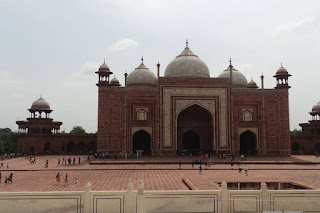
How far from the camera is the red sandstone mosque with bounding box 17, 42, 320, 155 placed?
22.3 metres

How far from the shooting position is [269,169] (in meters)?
16.2

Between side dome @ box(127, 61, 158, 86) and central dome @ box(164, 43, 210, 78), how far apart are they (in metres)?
1.40

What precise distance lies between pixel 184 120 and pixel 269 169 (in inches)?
403

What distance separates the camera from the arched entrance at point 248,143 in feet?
80.2

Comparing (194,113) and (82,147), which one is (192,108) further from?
(82,147)

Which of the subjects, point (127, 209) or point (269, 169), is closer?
point (127, 209)

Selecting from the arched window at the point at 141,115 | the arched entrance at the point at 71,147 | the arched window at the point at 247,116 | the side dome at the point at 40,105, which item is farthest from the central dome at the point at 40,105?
the arched window at the point at 247,116

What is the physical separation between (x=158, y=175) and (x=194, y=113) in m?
12.0

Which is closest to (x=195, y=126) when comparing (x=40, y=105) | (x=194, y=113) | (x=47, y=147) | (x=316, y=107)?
(x=194, y=113)

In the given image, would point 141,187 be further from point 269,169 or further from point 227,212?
point 269,169

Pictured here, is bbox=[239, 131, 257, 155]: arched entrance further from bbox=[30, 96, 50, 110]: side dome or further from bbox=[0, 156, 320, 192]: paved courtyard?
bbox=[30, 96, 50, 110]: side dome

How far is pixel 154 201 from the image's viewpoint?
251 inches

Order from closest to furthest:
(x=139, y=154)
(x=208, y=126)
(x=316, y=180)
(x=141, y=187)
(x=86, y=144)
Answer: (x=141, y=187), (x=316, y=180), (x=139, y=154), (x=208, y=126), (x=86, y=144)

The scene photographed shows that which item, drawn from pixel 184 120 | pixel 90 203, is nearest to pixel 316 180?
pixel 90 203
